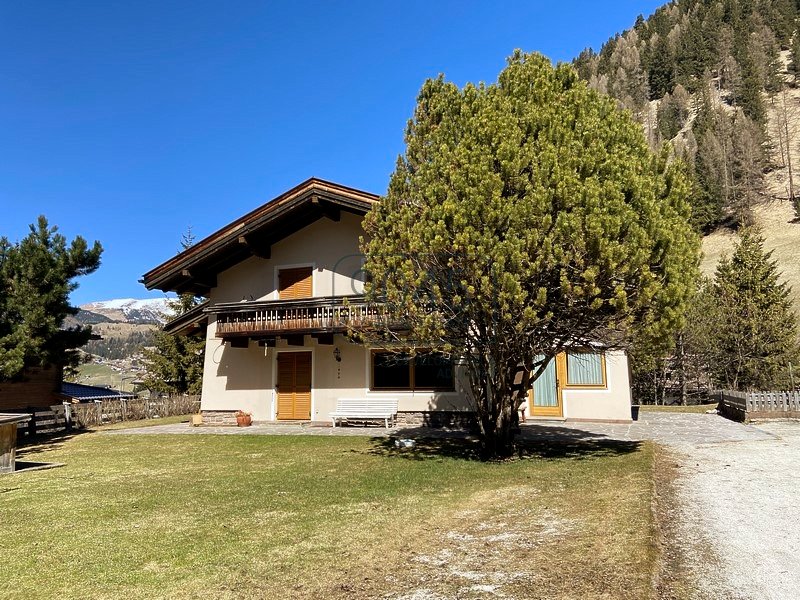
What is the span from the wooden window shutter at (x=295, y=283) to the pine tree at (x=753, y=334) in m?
20.5

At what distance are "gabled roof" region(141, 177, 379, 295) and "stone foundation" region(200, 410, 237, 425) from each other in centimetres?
409

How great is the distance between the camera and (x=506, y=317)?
24.9 ft

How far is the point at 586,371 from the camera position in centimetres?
1571

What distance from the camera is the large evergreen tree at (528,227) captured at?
295 inches

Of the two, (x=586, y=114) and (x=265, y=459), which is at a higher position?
(x=586, y=114)

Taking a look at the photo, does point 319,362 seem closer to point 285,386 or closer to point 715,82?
point 285,386

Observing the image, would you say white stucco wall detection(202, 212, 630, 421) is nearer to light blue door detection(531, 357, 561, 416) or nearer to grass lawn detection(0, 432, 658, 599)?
light blue door detection(531, 357, 561, 416)

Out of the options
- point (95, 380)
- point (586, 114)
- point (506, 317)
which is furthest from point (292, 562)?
point (95, 380)

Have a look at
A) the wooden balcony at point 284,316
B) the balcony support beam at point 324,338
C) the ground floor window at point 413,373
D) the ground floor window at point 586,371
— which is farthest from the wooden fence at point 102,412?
the ground floor window at point 586,371

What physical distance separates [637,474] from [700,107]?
9418 cm

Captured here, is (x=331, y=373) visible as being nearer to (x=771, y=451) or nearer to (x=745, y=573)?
(x=771, y=451)

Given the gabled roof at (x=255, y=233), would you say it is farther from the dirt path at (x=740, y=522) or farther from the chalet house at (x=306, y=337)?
the dirt path at (x=740, y=522)

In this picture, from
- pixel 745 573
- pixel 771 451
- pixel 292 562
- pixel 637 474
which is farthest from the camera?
pixel 771 451

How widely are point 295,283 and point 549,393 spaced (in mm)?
8597
